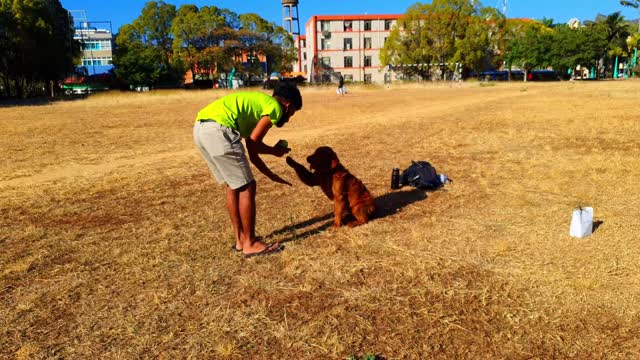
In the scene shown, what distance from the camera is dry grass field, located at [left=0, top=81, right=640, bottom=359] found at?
2.55 m

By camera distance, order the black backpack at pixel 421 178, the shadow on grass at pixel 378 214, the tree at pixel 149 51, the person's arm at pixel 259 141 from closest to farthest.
Result: 1. the person's arm at pixel 259 141
2. the shadow on grass at pixel 378 214
3. the black backpack at pixel 421 178
4. the tree at pixel 149 51

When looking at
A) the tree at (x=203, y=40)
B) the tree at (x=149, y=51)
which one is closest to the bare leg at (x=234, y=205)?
the tree at (x=149, y=51)

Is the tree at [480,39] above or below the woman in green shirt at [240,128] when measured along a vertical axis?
above

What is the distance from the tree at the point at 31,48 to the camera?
31672 millimetres

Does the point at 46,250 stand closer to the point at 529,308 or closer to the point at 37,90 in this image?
the point at 529,308

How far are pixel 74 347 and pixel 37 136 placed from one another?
37.7 feet

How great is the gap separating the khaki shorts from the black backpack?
2918mm

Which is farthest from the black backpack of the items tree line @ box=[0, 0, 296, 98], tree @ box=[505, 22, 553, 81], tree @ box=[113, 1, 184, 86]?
tree @ box=[505, 22, 553, 81]

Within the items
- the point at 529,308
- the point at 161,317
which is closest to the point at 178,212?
the point at 161,317

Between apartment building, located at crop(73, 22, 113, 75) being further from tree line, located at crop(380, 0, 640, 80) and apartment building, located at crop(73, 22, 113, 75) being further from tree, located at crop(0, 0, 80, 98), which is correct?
tree line, located at crop(380, 0, 640, 80)

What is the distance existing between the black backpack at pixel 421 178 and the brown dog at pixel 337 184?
1520mm

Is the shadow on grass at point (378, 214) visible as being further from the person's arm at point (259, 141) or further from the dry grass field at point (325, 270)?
the person's arm at point (259, 141)

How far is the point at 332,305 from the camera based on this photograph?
9.58 feet

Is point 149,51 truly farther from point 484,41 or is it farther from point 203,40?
point 484,41
